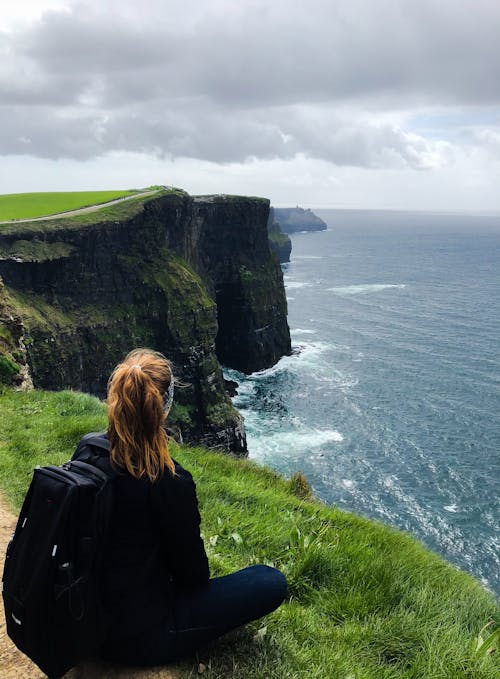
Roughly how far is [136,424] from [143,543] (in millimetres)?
959

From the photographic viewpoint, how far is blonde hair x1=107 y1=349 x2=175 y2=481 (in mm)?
4031

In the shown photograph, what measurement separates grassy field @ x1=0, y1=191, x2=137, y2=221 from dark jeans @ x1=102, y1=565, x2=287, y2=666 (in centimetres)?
5626

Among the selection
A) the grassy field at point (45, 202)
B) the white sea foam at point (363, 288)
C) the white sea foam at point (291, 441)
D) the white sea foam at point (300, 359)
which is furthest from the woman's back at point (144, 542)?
the white sea foam at point (363, 288)

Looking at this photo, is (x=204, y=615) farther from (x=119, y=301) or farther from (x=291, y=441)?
(x=119, y=301)

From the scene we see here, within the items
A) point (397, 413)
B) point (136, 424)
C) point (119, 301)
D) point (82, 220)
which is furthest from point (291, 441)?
point (136, 424)

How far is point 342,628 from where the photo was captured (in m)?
5.42

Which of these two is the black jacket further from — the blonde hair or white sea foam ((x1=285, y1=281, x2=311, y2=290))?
white sea foam ((x1=285, y1=281, x2=311, y2=290))

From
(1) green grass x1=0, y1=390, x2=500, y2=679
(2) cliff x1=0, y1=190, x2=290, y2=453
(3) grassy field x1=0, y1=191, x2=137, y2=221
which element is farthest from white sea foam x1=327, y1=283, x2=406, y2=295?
(1) green grass x1=0, y1=390, x2=500, y2=679

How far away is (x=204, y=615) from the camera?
4.50 meters

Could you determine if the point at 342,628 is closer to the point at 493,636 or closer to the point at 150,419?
the point at 493,636

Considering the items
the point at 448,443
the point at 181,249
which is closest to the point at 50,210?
the point at 181,249

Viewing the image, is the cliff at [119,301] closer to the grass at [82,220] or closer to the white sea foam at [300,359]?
the grass at [82,220]

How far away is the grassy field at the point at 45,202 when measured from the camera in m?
58.0

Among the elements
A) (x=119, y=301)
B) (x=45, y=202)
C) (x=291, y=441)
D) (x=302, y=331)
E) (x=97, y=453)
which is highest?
(x=45, y=202)
